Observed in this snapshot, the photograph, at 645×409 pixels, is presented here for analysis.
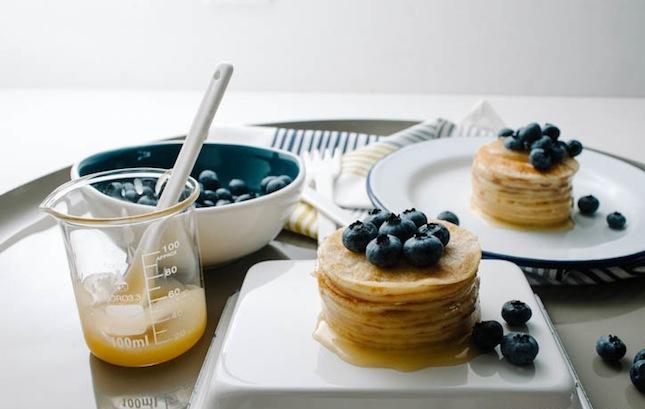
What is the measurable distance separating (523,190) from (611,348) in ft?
1.82

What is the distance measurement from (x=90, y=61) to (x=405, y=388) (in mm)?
2844

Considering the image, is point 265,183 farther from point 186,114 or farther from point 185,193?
point 186,114

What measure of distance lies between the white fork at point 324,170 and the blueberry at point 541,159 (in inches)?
18.6

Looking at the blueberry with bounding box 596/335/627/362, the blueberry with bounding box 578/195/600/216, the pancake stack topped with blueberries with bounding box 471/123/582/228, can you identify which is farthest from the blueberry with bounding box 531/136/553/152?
the blueberry with bounding box 596/335/627/362

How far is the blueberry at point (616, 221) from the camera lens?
4.72 ft

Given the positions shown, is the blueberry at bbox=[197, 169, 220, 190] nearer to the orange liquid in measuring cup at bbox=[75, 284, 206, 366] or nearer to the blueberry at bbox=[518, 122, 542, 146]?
the orange liquid in measuring cup at bbox=[75, 284, 206, 366]

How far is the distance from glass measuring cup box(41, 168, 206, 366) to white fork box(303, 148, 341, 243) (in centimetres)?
46

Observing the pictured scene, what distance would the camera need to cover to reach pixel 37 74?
3277mm

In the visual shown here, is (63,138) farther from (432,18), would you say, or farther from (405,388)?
(405,388)

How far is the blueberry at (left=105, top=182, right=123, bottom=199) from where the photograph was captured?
1.14 meters

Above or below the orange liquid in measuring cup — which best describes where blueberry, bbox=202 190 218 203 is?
above

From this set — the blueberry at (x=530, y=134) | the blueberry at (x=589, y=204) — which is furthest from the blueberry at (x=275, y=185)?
the blueberry at (x=589, y=204)

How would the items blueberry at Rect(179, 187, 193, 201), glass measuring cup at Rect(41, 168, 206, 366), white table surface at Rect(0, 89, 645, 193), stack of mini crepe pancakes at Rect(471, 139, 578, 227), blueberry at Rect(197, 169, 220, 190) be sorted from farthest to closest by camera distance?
white table surface at Rect(0, 89, 645, 193) → stack of mini crepe pancakes at Rect(471, 139, 578, 227) → blueberry at Rect(197, 169, 220, 190) → blueberry at Rect(179, 187, 193, 201) → glass measuring cup at Rect(41, 168, 206, 366)

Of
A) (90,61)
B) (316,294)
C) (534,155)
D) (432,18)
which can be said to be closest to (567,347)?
(316,294)
